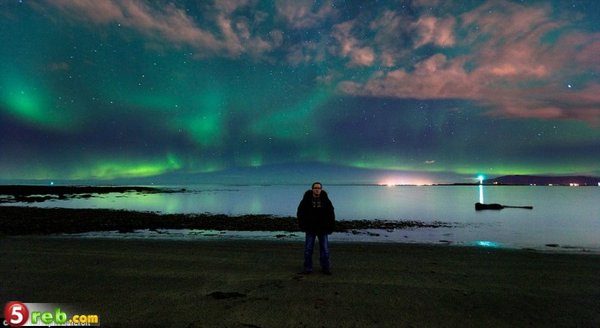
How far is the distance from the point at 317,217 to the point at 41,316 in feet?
21.0

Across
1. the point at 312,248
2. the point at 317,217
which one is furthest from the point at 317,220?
the point at 312,248

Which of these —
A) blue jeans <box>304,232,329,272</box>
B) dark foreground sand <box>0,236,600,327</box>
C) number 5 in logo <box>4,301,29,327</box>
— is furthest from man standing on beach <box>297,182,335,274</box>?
number 5 in logo <box>4,301,29,327</box>

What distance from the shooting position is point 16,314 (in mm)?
6070

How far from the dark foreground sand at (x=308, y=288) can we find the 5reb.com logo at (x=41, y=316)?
31 cm

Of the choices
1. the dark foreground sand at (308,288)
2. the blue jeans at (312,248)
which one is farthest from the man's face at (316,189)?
the dark foreground sand at (308,288)

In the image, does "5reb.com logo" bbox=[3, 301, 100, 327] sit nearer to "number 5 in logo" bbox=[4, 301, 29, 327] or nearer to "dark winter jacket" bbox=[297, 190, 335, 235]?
"number 5 in logo" bbox=[4, 301, 29, 327]

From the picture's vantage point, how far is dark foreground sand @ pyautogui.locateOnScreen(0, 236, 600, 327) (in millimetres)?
5988

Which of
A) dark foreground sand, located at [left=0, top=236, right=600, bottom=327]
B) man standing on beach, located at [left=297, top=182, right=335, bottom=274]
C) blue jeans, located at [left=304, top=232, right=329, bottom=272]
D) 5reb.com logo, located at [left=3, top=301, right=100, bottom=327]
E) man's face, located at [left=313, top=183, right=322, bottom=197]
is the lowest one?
5reb.com logo, located at [left=3, top=301, right=100, bottom=327]

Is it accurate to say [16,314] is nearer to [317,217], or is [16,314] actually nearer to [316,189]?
[317,217]

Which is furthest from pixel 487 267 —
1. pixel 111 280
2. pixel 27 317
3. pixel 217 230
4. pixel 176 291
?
pixel 217 230

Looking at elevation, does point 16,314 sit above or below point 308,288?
below

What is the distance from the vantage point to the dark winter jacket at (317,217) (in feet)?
29.9

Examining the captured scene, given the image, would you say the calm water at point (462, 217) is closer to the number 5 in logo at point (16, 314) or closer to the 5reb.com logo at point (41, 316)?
the 5reb.com logo at point (41, 316)

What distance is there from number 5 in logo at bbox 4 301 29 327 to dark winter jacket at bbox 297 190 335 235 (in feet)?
20.1
